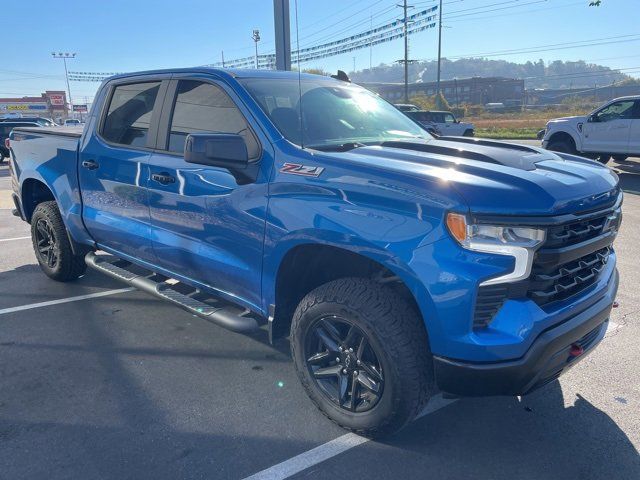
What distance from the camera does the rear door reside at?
12.5 feet

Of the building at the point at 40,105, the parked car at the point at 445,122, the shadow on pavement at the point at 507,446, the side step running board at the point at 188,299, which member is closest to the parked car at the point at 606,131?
the parked car at the point at 445,122

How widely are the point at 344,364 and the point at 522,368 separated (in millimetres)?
933

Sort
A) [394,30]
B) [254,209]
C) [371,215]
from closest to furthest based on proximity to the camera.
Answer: [371,215] → [254,209] → [394,30]

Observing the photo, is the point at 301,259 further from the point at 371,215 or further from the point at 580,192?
the point at 580,192

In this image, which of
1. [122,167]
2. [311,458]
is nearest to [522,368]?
[311,458]

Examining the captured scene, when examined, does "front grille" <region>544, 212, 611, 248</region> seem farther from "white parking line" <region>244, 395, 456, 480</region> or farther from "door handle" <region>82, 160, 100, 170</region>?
"door handle" <region>82, 160, 100, 170</region>

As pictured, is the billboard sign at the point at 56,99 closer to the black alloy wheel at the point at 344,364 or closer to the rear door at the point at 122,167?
the rear door at the point at 122,167

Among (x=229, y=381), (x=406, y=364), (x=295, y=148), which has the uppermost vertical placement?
(x=295, y=148)

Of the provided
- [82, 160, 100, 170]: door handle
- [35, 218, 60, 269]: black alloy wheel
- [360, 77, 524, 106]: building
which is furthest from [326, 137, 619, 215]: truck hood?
[360, 77, 524, 106]: building

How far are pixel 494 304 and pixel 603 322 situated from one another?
95cm

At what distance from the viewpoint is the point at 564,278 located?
245 cm

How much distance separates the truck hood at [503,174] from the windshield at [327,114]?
0.35m

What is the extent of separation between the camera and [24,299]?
494 centimetres

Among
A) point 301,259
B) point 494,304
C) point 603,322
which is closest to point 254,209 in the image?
point 301,259
